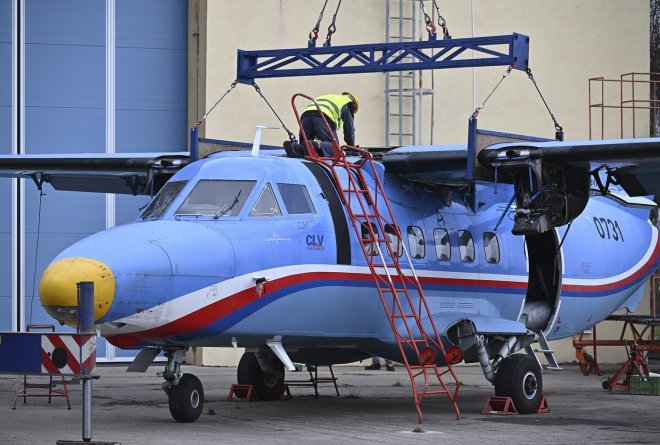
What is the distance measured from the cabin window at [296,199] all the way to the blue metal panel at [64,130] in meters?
13.0

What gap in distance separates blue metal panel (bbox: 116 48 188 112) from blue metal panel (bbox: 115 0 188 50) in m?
0.18

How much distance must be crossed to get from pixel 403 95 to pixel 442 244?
1192 cm

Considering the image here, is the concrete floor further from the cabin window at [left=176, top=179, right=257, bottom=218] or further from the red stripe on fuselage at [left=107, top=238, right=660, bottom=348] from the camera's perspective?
the cabin window at [left=176, top=179, right=257, bottom=218]

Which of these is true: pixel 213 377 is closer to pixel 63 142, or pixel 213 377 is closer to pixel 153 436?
pixel 63 142

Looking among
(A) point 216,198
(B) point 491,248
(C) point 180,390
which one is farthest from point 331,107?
(C) point 180,390

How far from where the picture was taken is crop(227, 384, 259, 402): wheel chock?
17441 mm

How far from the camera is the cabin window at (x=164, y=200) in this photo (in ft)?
45.3

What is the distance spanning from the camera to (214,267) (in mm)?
12883

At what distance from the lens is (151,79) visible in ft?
88.6

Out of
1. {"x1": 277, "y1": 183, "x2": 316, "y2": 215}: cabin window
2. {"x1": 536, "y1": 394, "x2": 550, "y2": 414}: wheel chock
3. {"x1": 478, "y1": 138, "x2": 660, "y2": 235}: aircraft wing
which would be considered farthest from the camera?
{"x1": 536, "y1": 394, "x2": 550, "y2": 414}: wheel chock

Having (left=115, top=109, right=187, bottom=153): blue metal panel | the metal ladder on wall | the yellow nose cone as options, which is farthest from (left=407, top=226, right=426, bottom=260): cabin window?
(left=115, top=109, right=187, bottom=153): blue metal panel

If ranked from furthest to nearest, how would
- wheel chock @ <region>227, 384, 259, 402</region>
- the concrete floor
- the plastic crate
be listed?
the plastic crate
wheel chock @ <region>227, 384, 259, 402</region>
the concrete floor

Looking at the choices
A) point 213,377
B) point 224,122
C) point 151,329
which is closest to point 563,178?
point 151,329

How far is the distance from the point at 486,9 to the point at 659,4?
34.3 ft
